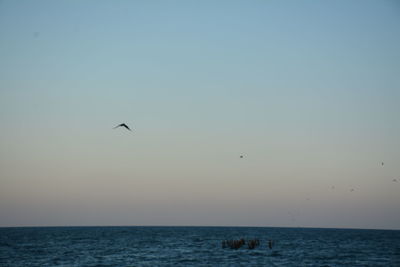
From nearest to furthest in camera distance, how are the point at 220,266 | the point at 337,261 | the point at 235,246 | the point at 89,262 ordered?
the point at 220,266 < the point at 89,262 < the point at 337,261 < the point at 235,246

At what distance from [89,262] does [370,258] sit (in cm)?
3523

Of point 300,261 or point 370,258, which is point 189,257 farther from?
point 370,258

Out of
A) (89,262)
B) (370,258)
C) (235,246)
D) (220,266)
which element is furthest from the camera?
(235,246)

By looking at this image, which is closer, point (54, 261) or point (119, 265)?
point (119, 265)

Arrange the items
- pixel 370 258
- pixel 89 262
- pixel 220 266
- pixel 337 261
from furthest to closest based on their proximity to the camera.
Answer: pixel 370 258 → pixel 337 261 → pixel 89 262 → pixel 220 266

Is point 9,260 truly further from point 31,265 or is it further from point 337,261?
point 337,261

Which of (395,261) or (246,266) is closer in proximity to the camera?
(246,266)

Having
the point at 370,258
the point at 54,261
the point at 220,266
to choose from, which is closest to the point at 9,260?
the point at 54,261

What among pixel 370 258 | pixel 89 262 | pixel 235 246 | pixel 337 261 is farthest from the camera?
pixel 235 246

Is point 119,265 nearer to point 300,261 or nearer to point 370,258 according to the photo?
point 300,261

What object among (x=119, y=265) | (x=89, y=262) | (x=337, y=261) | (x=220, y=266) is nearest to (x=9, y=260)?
(x=89, y=262)

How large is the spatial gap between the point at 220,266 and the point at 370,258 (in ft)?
77.6

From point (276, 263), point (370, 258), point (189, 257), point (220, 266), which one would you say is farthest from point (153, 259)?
point (370, 258)

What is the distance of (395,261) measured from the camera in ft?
189
